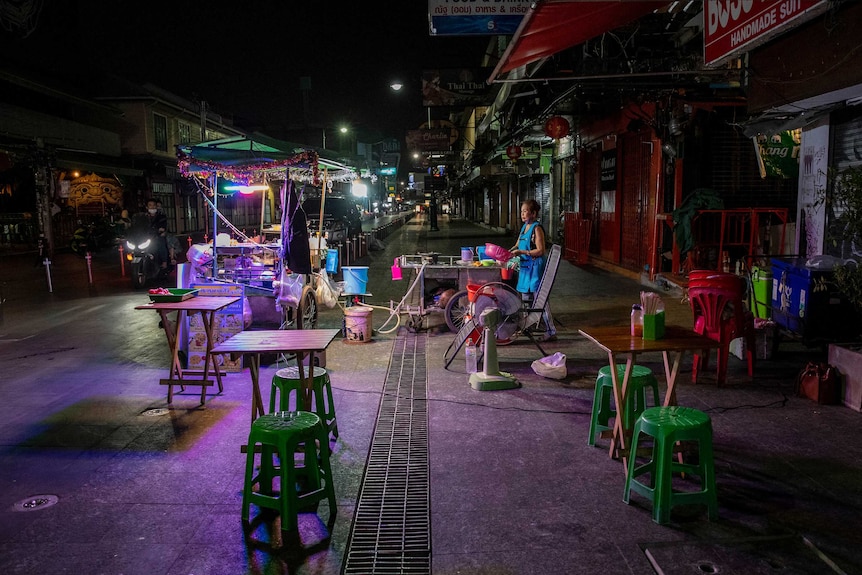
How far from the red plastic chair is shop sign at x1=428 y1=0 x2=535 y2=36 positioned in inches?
143

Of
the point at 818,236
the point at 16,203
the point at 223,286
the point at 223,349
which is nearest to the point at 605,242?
the point at 818,236

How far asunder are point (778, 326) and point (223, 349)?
6685mm

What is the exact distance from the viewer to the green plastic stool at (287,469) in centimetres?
392

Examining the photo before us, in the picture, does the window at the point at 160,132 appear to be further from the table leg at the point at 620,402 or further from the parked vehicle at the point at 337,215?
the table leg at the point at 620,402

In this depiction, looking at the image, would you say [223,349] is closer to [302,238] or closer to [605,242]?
[302,238]

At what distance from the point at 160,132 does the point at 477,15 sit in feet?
100

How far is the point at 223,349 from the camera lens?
4.71 metres

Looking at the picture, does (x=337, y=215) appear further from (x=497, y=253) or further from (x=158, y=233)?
(x=497, y=253)

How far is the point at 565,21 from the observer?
5.97 meters

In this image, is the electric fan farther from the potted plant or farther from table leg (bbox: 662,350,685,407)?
the potted plant

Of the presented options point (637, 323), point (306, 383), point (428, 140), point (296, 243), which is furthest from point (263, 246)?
point (428, 140)

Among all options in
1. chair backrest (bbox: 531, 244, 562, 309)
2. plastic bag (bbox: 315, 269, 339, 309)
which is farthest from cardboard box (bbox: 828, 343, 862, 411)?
plastic bag (bbox: 315, 269, 339, 309)

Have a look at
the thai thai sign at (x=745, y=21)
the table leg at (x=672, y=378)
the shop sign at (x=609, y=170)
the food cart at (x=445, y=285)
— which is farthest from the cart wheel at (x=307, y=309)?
the shop sign at (x=609, y=170)

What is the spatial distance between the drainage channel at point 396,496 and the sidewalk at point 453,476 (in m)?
0.06
